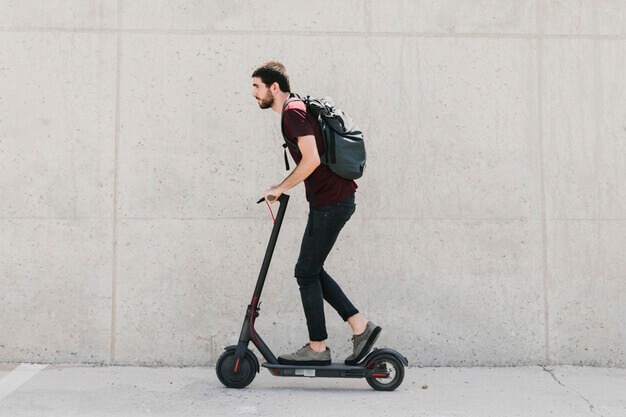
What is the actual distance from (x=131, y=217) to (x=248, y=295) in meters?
0.95

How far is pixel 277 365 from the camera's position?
4559 millimetres

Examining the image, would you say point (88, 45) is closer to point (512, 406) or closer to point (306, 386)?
point (306, 386)

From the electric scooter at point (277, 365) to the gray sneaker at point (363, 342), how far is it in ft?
0.11

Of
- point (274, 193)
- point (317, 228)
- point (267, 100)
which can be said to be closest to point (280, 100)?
point (267, 100)

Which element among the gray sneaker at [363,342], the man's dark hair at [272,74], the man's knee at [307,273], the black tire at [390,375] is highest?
the man's dark hair at [272,74]

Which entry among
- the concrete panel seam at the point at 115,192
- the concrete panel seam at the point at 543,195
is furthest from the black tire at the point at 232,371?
the concrete panel seam at the point at 543,195

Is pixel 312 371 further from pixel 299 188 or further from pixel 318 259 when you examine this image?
pixel 299 188

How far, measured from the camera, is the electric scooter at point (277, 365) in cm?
455

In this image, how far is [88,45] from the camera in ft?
17.8

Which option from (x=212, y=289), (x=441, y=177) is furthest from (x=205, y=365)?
(x=441, y=177)

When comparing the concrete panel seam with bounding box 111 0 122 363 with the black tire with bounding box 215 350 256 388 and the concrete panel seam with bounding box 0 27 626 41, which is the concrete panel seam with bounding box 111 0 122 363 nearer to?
the concrete panel seam with bounding box 0 27 626 41

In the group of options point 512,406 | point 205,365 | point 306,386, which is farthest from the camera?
point 205,365

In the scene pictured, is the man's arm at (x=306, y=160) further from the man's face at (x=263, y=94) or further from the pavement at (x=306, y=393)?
the pavement at (x=306, y=393)

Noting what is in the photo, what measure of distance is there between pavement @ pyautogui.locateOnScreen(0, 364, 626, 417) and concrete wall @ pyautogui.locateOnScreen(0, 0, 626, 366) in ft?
0.79
